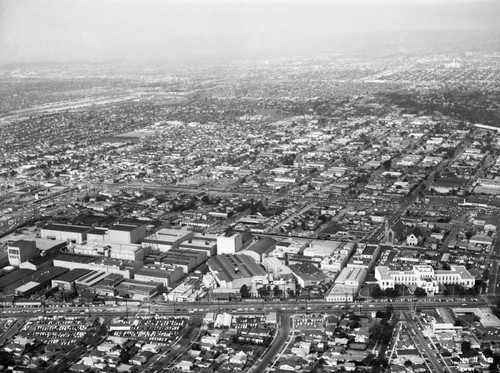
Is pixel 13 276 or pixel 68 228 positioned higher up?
pixel 68 228

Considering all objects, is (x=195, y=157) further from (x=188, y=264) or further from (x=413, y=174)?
(x=188, y=264)

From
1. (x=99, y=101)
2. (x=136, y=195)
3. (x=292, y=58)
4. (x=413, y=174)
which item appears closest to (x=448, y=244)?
(x=413, y=174)

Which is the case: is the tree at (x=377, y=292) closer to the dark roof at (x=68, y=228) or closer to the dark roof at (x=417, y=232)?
the dark roof at (x=417, y=232)

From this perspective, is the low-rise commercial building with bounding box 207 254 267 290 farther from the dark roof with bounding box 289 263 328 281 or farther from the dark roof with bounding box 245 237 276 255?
the dark roof with bounding box 289 263 328 281

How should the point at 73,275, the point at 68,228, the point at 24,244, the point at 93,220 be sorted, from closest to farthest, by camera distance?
the point at 73,275
the point at 24,244
the point at 68,228
the point at 93,220

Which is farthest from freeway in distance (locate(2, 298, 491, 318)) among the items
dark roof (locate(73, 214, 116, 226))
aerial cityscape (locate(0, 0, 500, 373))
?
dark roof (locate(73, 214, 116, 226))

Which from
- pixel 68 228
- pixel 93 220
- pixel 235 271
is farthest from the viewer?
pixel 93 220

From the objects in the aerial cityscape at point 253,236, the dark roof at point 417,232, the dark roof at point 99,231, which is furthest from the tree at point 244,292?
the dark roof at point 417,232

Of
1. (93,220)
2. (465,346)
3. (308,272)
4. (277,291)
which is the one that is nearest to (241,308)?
(277,291)

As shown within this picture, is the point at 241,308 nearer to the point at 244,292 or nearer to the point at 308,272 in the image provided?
the point at 244,292
